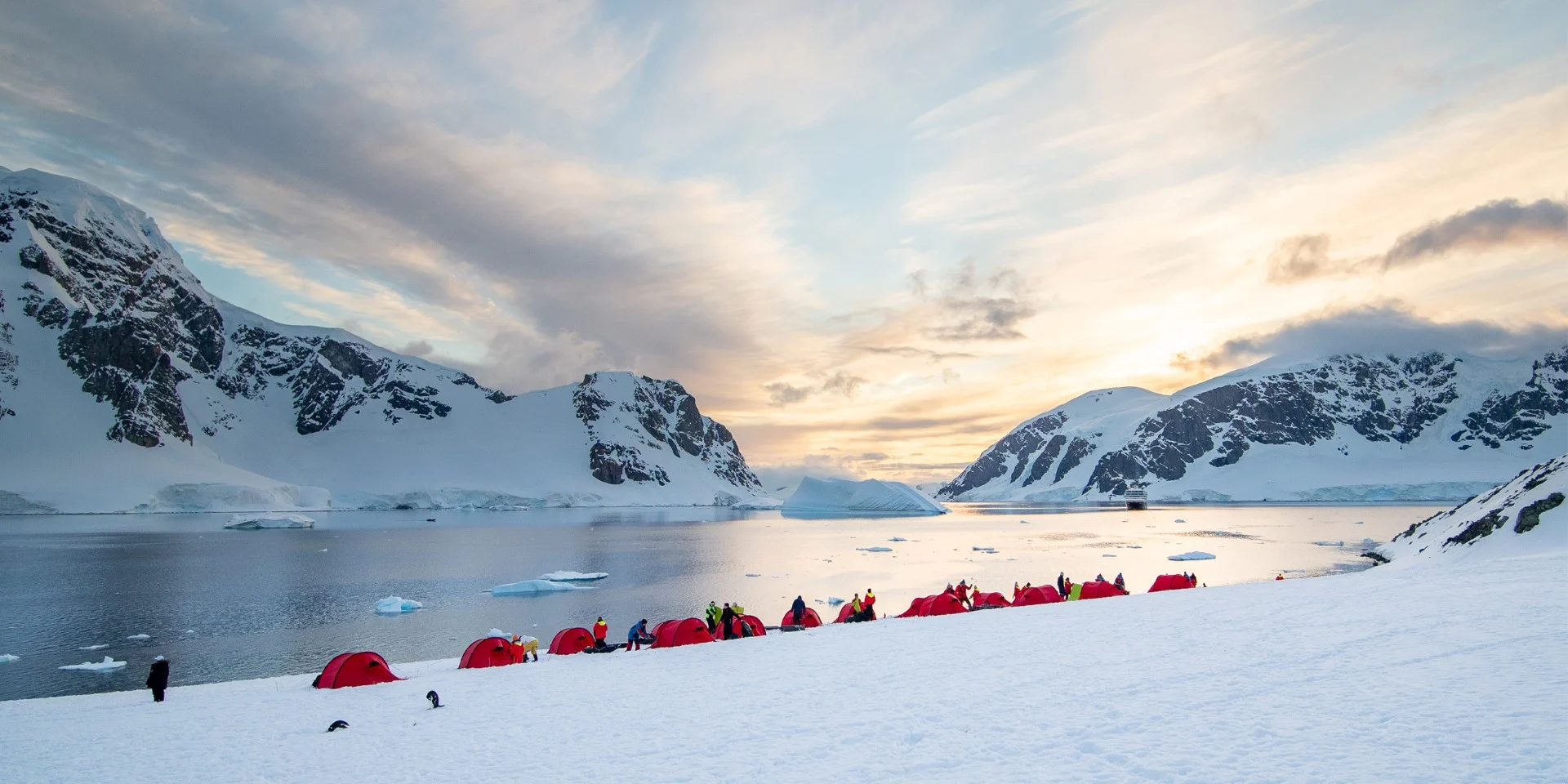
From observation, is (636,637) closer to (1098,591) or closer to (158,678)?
(158,678)

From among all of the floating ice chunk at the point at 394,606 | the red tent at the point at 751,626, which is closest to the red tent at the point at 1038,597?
the red tent at the point at 751,626

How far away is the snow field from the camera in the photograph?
30.0ft

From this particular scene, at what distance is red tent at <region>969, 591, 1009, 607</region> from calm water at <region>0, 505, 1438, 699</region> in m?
8.47

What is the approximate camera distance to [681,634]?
23.6 meters

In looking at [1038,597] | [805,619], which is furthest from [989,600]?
[805,619]

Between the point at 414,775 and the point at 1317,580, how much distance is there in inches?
1150

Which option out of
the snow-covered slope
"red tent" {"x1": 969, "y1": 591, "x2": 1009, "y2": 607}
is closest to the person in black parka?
"red tent" {"x1": 969, "y1": 591, "x2": 1009, "y2": 607}

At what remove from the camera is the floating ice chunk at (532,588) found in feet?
149

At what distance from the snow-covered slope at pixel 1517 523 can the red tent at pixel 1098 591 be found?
15.9m

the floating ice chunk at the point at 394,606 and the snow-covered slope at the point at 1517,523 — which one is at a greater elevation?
the snow-covered slope at the point at 1517,523

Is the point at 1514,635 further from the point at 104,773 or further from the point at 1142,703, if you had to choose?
the point at 104,773

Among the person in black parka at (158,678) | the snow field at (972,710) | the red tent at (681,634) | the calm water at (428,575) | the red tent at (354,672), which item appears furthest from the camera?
the calm water at (428,575)

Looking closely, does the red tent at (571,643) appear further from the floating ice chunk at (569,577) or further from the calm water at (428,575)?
the floating ice chunk at (569,577)

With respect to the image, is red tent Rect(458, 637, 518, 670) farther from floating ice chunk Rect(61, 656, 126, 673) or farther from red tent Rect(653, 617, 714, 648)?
floating ice chunk Rect(61, 656, 126, 673)
